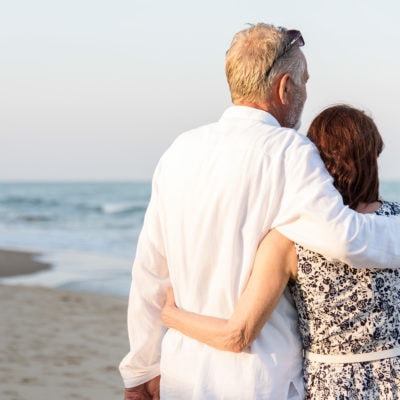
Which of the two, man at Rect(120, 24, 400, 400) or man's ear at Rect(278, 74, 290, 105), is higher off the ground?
man's ear at Rect(278, 74, 290, 105)

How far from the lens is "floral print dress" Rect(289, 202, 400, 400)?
2.33m

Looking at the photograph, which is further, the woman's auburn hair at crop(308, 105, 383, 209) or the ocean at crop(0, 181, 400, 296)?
the ocean at crop(0, 181, 400, 296)

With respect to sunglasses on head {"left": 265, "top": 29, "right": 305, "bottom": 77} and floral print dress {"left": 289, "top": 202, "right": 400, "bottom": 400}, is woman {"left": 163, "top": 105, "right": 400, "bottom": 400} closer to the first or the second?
floral print dress {"left": 289, "top": 202, "right": 400, "bottom": 400}

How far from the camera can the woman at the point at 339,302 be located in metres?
2.31

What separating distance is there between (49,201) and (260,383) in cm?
4075

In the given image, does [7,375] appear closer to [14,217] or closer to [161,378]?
[161,378]

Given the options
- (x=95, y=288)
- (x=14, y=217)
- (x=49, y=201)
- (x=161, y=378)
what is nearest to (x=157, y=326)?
(x=161, y=378)

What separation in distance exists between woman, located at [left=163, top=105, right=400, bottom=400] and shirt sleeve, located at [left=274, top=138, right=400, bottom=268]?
69 mm

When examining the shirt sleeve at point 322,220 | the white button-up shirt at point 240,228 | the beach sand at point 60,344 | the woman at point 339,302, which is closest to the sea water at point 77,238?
the beach sand at point 60,344

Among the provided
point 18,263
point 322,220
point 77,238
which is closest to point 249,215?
point 322,220

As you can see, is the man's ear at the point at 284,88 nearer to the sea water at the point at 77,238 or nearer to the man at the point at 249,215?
the man at the point at 249,215

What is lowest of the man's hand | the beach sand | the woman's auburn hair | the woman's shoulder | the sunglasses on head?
the beach sand

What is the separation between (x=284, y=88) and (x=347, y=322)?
67 cm

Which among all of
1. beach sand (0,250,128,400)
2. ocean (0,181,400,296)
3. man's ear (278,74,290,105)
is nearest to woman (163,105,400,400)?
man's ear (278,74,290,105)
